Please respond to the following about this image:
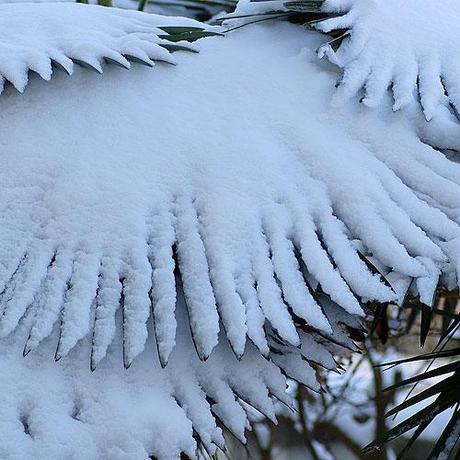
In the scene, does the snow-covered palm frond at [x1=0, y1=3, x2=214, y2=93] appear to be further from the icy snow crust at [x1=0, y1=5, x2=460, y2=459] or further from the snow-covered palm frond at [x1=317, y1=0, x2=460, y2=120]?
the snow-covered palm frond at [x1=317, y1=0, x2=460, y2=120]

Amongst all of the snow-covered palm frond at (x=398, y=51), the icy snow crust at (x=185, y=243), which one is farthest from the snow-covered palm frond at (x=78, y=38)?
the snow-covered palm frond at (x=398, y=51)

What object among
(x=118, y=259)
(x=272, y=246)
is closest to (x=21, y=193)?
(x=118, y=259)

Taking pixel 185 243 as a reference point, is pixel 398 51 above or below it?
above

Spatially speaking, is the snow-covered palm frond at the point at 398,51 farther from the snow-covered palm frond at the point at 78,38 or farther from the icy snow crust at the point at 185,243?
the snow-covered palm frond at the point at 78,38

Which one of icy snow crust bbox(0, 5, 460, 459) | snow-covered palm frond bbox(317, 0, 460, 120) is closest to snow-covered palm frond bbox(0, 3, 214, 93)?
icy snow crust bbox(0, 5, 460, 459)

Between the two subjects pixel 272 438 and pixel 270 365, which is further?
pixel 272 438

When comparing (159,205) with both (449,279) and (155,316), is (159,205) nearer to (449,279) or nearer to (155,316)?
(155,316)
